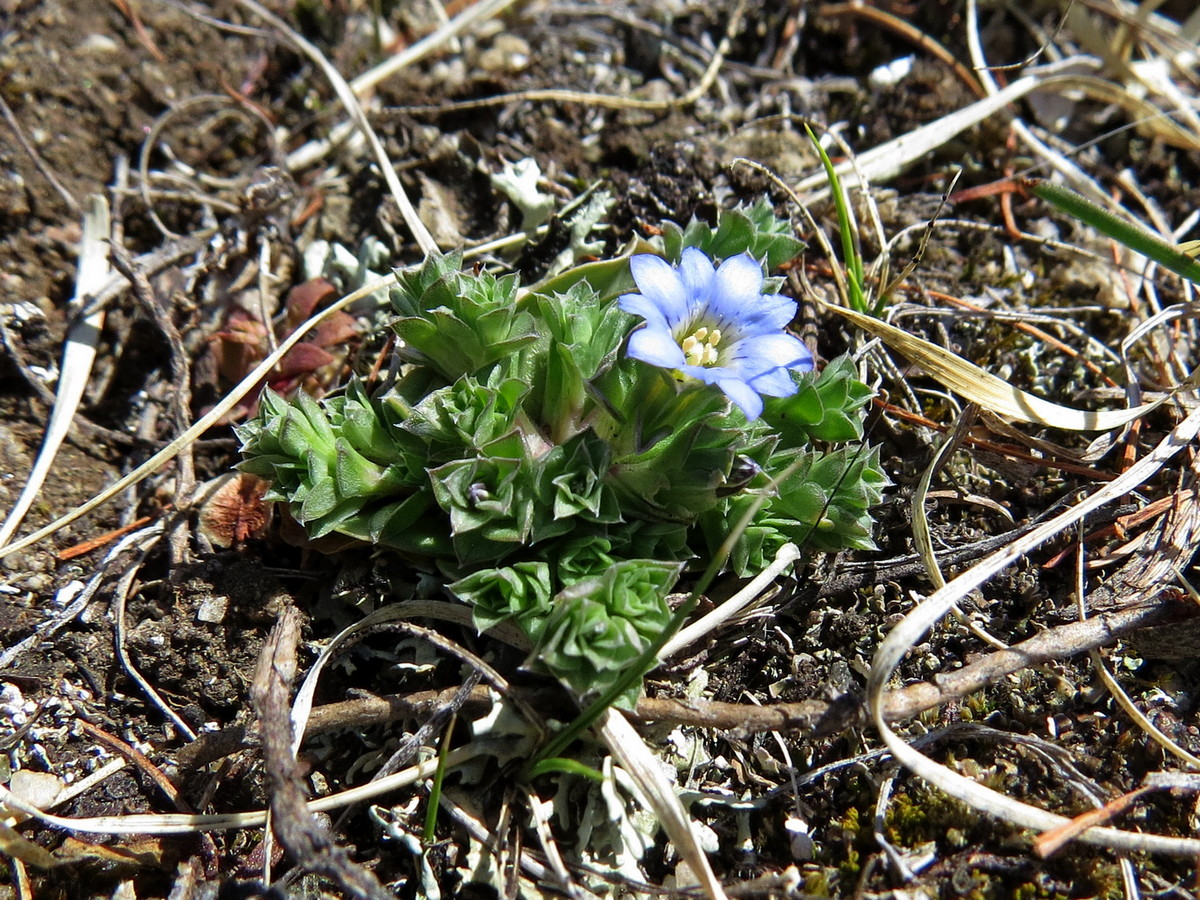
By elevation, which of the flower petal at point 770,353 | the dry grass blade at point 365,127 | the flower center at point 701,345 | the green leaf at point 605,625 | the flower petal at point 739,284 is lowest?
the green leaf at point 605,625

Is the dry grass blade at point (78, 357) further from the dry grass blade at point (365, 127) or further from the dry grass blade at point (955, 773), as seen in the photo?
the dry grass blade at point (955, 773)

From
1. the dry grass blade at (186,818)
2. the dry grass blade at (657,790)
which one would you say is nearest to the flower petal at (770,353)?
the dry grass blade at (657,790)

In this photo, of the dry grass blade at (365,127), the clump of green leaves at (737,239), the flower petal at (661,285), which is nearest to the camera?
the flower petal at (661,285)

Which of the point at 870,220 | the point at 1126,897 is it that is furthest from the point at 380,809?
the point at 870,220

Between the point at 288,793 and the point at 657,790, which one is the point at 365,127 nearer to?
the point at 288,793

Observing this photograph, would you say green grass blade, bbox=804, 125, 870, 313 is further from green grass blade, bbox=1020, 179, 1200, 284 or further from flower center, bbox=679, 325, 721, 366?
flower center, bbox=679, 325, 721, 366

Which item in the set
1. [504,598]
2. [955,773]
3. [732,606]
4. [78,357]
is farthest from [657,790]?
[78,357]

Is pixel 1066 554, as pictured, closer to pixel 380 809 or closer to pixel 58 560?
pixel 380 809
